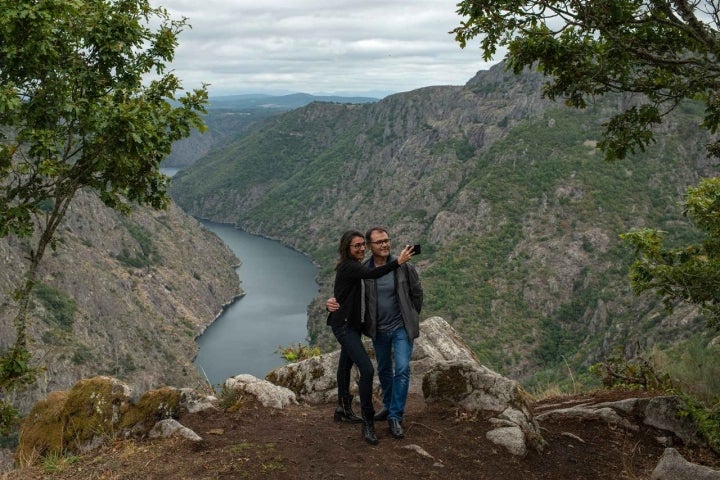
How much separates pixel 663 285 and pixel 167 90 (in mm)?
8148

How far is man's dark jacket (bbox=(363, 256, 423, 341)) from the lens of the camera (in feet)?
25.8

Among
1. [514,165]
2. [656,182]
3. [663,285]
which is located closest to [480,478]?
[663,285]

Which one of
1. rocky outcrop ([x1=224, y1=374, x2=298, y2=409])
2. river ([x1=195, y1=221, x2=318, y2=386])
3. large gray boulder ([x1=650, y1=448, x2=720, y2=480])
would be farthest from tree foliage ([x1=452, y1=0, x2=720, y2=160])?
river ([x1=195, y1=221, x2=318, y2=386])

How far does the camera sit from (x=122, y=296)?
A: 112938 millimetres

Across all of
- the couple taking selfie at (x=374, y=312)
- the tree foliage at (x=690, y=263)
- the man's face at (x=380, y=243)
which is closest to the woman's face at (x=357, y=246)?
the couple taking selfie at (x=374, y=312)

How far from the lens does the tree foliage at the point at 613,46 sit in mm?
6863

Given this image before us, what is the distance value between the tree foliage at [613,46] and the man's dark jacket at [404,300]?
3.14 meters

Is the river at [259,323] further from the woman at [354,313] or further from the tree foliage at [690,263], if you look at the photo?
the tree foliage at [690,263]

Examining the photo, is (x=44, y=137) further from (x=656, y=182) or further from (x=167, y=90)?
(x=656, y=182)

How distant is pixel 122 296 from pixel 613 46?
118m

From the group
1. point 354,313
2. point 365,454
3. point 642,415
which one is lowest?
point 642,415

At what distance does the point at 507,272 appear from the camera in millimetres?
104812

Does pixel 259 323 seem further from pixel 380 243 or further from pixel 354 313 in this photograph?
pixel 380 243

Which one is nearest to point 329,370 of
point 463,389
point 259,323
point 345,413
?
point 345,413
